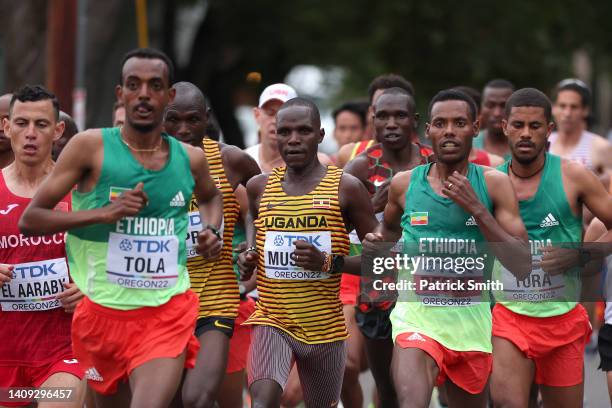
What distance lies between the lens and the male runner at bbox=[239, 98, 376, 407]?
888 centimetres

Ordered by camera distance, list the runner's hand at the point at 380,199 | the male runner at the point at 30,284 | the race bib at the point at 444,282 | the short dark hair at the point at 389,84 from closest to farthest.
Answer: the male runner at the point at 30,284, the race bib at the point at 444,282, the runner's hand at the point at 380,199, the short dark hair at the point at 389,84

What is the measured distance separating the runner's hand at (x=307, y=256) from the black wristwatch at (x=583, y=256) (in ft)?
5.37

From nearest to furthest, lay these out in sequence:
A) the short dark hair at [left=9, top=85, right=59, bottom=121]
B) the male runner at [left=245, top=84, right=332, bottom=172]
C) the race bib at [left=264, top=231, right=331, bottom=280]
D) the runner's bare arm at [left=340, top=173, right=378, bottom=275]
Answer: the short dark hair at [left=9, top=85, right=59, bottom=121] → the race bib at [left=264, top=231, right=331, bottom=280] → the runner's bare arm at [left=340, top=173, right=378, bottom=275] → the male runner at [left=245, top=84, right=332, bottom=172]

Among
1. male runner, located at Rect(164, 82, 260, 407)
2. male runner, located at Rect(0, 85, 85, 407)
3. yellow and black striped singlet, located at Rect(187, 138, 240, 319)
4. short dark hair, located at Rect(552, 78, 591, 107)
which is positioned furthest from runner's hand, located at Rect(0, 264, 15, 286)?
short dark hair, located at Rect(552, 78, 591, 107)

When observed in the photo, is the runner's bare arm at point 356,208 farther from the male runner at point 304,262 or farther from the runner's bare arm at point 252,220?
the runner's bare arm at point 252,220

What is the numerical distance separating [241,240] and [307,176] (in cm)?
129

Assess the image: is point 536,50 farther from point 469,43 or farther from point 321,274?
point 321,274

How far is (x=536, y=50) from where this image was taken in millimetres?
27641

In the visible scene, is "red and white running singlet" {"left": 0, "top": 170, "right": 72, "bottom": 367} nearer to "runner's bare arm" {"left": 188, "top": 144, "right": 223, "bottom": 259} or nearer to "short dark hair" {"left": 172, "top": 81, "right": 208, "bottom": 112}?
"runner's bare arm" {"left": 188, "top": 144, "right": 223, "bottom": 259}

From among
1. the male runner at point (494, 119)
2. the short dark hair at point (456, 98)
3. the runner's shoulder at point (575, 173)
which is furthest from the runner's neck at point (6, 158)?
the male runner at point (494, 119)

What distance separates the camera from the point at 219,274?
9.40 metres

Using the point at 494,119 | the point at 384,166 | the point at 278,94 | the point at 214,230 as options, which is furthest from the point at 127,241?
the point at 494,119

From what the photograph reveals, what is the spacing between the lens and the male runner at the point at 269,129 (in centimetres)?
1116

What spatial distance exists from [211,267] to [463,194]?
185 centimetres
